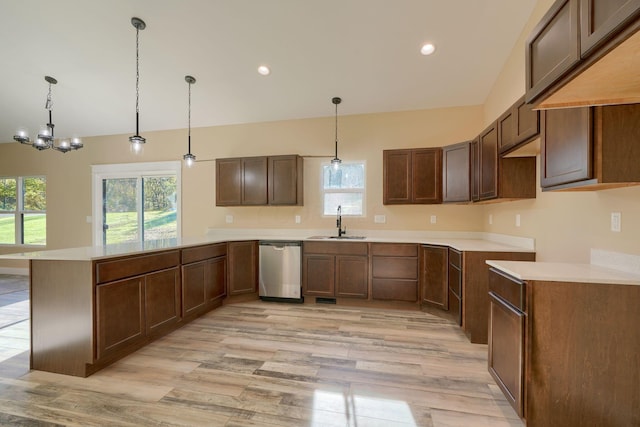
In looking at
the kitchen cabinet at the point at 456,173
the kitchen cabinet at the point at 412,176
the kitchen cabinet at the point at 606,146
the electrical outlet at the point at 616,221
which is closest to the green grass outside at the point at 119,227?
the kitchen cabinet at the point at 412,176

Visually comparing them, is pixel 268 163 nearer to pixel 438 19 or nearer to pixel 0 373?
pixel 438 19

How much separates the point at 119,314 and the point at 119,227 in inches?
149

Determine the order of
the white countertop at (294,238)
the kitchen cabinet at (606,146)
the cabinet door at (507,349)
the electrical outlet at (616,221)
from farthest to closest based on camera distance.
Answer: the white countertop at (294,238) < the electrical outlet at (616,221) < the cabinet door at (507,349) < the kitchen cabinet at (606,146)

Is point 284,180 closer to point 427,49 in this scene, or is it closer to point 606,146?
point 427,49

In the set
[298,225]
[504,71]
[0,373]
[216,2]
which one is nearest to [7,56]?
[216,2]

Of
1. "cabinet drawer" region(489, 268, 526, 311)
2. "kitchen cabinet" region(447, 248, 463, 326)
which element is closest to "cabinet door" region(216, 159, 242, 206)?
"kitchen cabinet" region(447, 248, 463, 326)

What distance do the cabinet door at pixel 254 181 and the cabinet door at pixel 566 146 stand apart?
11.2ft

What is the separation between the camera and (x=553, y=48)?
1254mm

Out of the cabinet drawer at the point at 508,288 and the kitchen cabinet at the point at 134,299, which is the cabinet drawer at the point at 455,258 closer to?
the cabinet drawer at the point at 508,288

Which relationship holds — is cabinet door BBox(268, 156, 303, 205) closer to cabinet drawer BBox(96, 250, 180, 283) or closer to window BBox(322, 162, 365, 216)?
window BBox(322, 162, 365, 216)

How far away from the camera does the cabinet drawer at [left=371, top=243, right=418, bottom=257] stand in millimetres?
3645

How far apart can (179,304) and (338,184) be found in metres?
2.77

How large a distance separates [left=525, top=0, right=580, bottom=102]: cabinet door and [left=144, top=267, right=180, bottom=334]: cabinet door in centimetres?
320

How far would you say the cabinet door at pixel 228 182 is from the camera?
4.44 meters
